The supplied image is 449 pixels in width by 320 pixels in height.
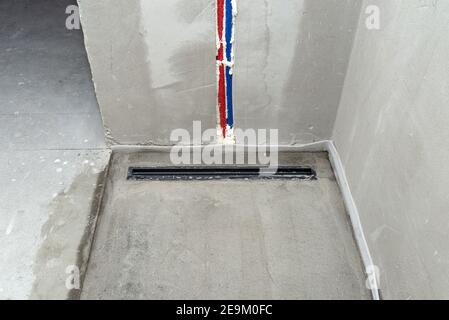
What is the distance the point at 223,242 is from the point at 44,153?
1.06 m

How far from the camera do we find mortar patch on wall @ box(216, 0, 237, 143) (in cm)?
175

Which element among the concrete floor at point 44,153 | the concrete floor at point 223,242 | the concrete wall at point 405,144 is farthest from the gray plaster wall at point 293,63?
the concrete floor at point 44,153

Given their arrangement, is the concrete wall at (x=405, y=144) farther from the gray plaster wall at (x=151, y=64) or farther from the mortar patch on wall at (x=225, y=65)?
the gray plaster wall at (x=151, y=64)

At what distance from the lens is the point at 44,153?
2.13 metres

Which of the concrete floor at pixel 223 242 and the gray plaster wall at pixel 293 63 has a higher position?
the gray plaster wall at pixel 293 63

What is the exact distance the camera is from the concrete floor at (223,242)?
1.60 metres

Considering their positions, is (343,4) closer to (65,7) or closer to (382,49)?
(382,49)

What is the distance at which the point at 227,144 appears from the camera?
2145mm

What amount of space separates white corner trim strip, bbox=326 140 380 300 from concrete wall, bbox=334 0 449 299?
41 millimetres

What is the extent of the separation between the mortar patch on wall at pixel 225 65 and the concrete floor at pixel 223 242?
286 millimetres

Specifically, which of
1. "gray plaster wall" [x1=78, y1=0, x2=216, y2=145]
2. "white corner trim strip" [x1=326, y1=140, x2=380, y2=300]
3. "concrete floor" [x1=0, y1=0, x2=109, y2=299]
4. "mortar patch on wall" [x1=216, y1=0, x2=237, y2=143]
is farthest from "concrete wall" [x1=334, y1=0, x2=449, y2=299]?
"concrete floor" [x1=0, y1=0, x2=109, y2=299]

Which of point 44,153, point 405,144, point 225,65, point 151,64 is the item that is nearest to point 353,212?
point 405,144

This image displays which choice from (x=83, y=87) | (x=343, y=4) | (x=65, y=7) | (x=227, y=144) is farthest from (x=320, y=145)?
(x=65, y=7)

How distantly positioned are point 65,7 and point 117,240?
225 centimetres
